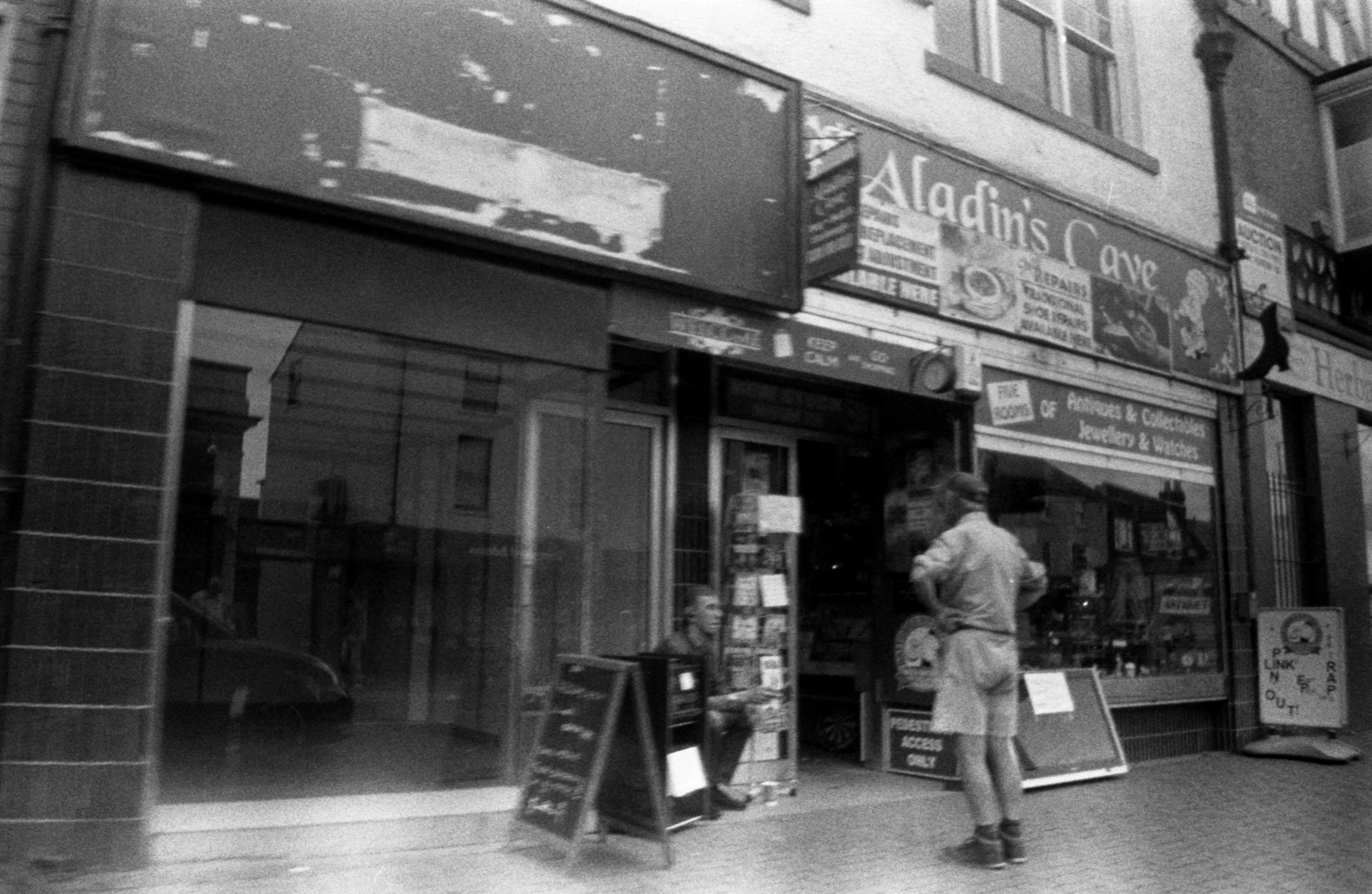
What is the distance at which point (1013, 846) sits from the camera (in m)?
5.50

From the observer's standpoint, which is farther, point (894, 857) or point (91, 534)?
point (894, 857)

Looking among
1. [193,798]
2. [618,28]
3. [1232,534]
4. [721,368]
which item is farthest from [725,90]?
[1232,534]

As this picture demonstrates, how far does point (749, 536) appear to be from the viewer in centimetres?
746

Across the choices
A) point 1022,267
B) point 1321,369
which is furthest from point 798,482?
point 1321,369

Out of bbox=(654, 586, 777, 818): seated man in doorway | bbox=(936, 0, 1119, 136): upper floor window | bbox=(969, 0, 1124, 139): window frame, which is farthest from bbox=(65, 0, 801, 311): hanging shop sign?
bbox=(969, 0, 1124, 139): window frame

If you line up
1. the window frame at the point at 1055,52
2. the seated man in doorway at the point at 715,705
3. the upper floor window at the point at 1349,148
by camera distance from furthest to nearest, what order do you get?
1. the upper floor window at the point at 1349,148
2. the window frame at the point at 1055,52
3. the seated man in doorway at the point at 715,705

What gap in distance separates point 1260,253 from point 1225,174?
0.89 meters

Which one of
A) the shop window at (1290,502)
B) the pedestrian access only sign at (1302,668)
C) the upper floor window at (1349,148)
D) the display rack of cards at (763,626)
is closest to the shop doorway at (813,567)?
the display rack of cards at (763,626)

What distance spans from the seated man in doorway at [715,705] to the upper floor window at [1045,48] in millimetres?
5334

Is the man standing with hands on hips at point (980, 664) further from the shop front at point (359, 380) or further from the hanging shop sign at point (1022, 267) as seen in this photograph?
the hanging shop sign at point (1022, 267)

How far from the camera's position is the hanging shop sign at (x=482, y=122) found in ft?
17.3

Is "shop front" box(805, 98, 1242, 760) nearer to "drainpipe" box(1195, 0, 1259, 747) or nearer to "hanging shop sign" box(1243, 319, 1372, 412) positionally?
"drainpipe" box(1195, 0, 1259, 747)

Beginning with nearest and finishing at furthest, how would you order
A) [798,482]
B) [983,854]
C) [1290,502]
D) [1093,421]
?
[983,854], [798,482], [1093,421], [1290,502]

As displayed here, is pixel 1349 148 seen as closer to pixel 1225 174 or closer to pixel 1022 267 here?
pixel 1225 174
